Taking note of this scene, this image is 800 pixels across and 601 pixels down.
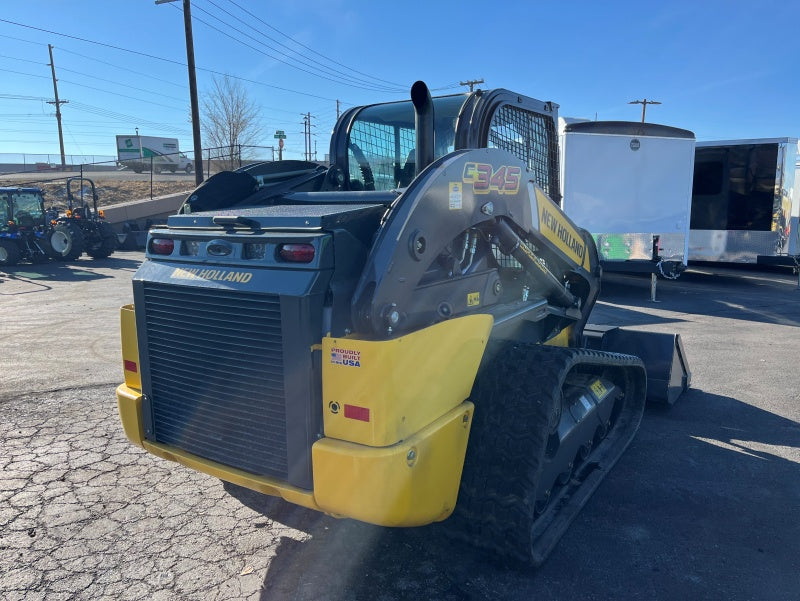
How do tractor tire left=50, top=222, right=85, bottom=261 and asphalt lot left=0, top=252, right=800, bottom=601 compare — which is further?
tractor tire left=50, top=222, right=85, bottom=261

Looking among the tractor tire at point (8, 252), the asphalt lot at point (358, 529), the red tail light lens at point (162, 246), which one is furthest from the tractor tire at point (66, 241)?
the red tail light lens at point (162, 246)

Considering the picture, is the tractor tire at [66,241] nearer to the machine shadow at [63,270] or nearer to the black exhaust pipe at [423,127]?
the machine shadow at [63,270]

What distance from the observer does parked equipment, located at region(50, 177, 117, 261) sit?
17.3m

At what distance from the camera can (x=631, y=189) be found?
10.2 metres

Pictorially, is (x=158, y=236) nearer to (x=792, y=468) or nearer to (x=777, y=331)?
(x=792, y=468)

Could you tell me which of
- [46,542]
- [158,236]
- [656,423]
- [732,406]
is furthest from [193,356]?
[732,406]

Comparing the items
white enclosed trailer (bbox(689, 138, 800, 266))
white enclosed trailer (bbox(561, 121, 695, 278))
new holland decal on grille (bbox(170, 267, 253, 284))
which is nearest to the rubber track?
new holland decal on grille (bbox(170, 267, 253, 284))

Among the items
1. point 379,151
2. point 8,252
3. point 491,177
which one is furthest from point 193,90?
point 491,177

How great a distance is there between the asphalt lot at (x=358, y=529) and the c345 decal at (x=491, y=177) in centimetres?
182

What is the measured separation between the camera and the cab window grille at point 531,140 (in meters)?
3.79

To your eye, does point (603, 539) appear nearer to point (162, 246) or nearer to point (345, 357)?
point (345, 357)

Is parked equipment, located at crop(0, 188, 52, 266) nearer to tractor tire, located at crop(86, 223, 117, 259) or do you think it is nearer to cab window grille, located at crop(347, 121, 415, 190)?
tractor tire, located at crop(86, 223, 117, 259)

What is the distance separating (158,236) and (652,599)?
9.62 ft

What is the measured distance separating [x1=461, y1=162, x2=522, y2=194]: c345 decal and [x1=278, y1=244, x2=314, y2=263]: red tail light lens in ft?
2.71
